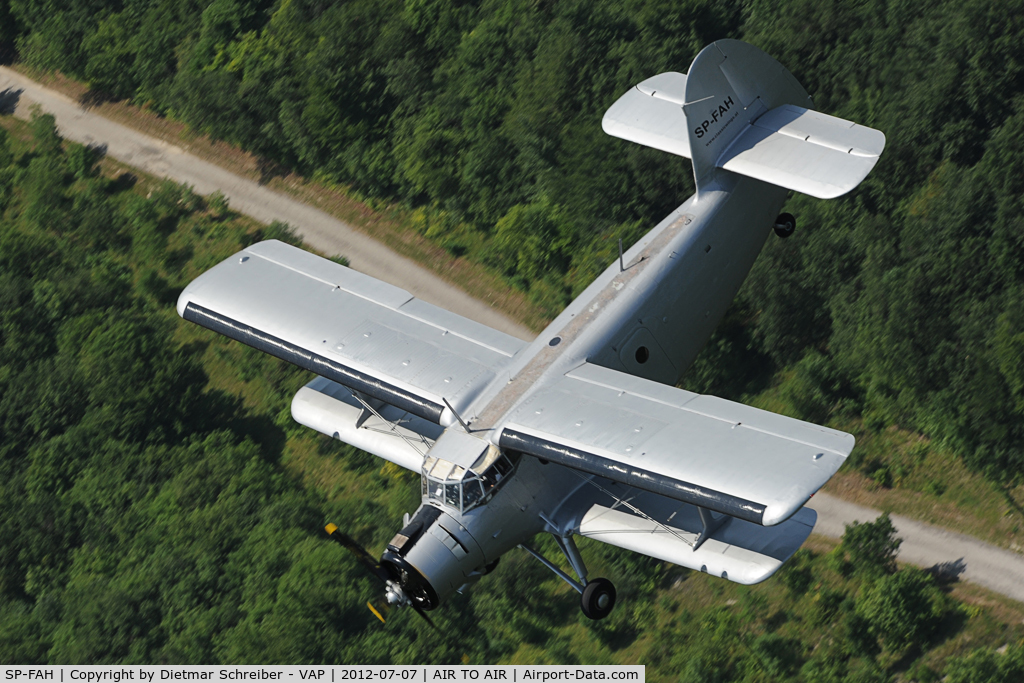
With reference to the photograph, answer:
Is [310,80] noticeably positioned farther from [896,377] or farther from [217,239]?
[896,377]

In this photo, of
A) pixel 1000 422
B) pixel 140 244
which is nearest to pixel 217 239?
pixel 140 244

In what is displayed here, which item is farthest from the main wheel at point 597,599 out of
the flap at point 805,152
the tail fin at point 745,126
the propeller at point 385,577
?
the tail fin at point 745,126

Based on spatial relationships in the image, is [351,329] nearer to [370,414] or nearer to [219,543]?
[370,414]

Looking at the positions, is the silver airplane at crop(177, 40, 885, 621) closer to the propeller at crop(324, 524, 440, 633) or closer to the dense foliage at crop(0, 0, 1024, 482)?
the propeller at crop(324, 524, 440, 633)

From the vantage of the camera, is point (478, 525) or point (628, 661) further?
point (628, 661)

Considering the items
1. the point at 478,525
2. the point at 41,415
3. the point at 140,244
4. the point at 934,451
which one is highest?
the point at 478,525
